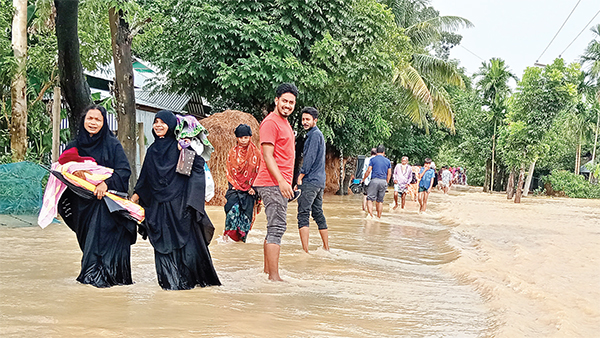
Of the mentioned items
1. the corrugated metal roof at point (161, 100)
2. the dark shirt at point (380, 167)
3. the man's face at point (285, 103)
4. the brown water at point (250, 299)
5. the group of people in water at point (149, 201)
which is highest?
the corrugated metal roof at point (161, 100)

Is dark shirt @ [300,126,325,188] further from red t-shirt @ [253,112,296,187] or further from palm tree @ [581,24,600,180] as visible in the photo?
palm tree @ [581,24,600,180]

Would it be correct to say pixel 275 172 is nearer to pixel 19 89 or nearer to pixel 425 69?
pixel 19 89

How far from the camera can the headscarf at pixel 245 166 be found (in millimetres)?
7434

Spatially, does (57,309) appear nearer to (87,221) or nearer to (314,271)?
(87,221)

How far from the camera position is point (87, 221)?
4.70 m

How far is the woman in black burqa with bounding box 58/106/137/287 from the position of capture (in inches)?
181

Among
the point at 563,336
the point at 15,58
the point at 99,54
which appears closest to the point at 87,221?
the point at 563,336

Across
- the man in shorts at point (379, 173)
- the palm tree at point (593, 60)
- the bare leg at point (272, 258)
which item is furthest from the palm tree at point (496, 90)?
the bare leg at point (272, 258)

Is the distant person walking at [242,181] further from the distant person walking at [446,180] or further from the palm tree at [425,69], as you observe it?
the distant person walking at [446,180]

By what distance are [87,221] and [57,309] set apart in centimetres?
105

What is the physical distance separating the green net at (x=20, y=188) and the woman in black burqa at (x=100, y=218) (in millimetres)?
4405

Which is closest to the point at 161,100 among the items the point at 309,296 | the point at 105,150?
the point at 105,150

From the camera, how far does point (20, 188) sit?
8703 millimetres

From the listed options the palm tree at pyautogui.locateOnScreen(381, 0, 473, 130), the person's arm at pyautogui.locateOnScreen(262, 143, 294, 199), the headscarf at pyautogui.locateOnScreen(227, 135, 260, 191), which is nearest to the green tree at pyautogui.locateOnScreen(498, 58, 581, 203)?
the palm tree at pyautogui.locateOnScreen(381, 0, 473, 130)
